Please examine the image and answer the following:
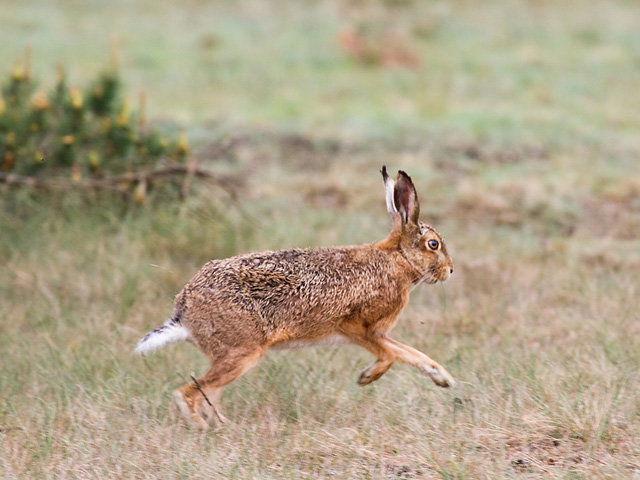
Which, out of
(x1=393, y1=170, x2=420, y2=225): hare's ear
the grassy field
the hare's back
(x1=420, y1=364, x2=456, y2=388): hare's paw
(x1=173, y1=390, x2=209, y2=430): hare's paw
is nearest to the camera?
the grassy field

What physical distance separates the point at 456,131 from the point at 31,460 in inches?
359

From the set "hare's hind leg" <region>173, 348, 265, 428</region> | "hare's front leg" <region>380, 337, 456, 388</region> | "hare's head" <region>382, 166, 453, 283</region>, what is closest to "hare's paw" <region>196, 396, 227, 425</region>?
"hare's hind leg" <region>173, 348, 265, 428</region>

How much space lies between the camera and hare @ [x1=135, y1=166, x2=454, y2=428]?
473 cm

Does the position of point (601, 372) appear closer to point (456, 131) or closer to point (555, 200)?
point (555, 200)

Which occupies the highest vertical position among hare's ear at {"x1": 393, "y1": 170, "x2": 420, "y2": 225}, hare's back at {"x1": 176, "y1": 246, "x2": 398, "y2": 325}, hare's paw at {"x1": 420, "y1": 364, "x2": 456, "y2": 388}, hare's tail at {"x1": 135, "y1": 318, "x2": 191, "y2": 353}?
hare's ear at {"x1": 393, "y1": 170, "x2": 420, "y2": 225}

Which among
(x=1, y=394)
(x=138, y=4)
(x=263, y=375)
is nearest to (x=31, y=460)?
(x=1, y=394)

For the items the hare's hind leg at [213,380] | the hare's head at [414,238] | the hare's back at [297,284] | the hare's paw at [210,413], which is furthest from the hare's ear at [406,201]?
the hare's paw at [210,413]

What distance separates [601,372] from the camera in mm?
5168

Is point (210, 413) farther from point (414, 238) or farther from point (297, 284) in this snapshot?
point (414, 238)

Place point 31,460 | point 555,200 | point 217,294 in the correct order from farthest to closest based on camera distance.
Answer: point 555,200
point 217,294
point 31,460

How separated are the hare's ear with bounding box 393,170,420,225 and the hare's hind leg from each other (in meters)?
1.17

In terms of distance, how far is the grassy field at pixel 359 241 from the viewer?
4.51m

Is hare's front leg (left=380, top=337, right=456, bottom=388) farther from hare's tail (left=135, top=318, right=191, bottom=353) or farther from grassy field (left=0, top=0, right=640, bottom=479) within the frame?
hare's tail (left=135, top=318, right=191, bottom=353)

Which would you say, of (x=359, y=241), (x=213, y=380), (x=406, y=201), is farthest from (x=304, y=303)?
(x=359, y=241)
